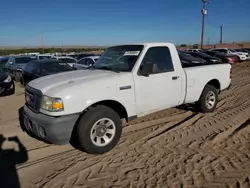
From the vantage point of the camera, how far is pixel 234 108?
7043 mm

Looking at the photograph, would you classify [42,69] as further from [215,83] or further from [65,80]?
[215,83]

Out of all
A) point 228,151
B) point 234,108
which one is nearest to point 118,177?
point 228,151

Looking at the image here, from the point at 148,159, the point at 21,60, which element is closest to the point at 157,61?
the point at 148,159

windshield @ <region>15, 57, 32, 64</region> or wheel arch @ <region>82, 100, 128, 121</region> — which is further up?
windshield @ <region>15, 57, 32, 64</region>

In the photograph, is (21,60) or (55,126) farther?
(21,60)

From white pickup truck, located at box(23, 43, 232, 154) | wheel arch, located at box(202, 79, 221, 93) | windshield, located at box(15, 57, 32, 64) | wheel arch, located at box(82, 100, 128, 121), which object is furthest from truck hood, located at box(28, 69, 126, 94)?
windshield, located at box(15, 57, 32, 64)

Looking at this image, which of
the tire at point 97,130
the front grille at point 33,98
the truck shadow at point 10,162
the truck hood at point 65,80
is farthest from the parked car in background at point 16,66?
the tire at point 97,130

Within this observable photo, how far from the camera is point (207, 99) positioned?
248 inches

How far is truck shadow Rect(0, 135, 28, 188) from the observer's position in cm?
334

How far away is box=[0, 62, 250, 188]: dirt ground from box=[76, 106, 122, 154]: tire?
16cm

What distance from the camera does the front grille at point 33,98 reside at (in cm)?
392

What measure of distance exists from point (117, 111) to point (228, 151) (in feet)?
7.00

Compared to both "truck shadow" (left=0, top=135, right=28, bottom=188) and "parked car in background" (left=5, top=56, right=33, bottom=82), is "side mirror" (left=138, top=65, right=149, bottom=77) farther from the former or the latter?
"parked car in background" (left=5, top=56, right=33, bottom=82)

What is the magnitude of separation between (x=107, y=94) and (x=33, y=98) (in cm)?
132
